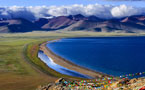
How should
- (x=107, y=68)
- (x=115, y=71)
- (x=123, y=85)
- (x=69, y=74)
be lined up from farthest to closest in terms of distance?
(x=107, y=68)
(x=115, y=71)
(x=69, y=74)
(x=123, y=85)

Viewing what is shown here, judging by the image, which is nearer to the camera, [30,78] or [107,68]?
[30,78]

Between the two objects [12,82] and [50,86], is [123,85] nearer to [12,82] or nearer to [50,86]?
Answer: [50,86]

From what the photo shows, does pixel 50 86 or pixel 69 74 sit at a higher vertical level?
pixel 50 86

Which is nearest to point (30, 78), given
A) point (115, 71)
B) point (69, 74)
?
point (69, 74)

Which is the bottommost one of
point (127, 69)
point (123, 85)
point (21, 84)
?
point (127, 69)

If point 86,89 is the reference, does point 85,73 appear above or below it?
below

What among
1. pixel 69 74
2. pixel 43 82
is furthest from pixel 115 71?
pixel 43 82

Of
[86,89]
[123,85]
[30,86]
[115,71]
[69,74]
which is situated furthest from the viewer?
[115,71]

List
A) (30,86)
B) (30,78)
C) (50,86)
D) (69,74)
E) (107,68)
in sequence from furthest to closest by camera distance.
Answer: (107,68), (69,74), (30,78), (30,86), (50,86)

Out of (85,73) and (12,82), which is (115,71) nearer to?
(85,73)
